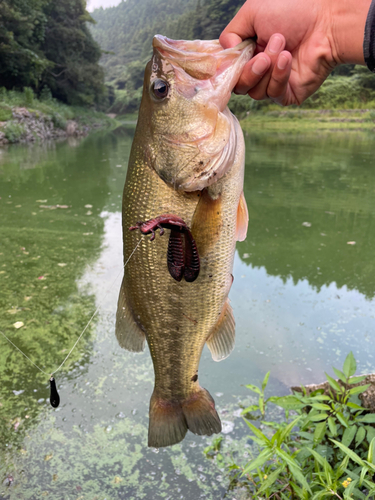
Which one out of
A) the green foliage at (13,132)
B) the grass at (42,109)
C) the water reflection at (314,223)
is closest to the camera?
the water reflection at (314,223)

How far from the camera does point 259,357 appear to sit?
2.81 m

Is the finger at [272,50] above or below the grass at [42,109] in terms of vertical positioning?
above

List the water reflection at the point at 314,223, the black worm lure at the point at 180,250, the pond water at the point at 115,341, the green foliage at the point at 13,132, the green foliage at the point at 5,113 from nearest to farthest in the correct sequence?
the black worm lure at the point at 180,250 → the pond water at the point at 115,341 → the water reflection at the point at 314,223 → the green foliage at the point at 13,132 → the green foliage at the point at 5,113

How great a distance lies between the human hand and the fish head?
0.15 meters

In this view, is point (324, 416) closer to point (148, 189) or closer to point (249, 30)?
point (148, 189)

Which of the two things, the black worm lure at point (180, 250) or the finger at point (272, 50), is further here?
the finger at point (272, 50)

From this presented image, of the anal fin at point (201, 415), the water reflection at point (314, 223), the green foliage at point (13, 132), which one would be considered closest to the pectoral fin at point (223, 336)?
the anal fin at point (201, 415)

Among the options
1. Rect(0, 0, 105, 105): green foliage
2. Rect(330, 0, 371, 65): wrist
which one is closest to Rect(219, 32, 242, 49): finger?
Rect(330, 0, 371, 65): wrist

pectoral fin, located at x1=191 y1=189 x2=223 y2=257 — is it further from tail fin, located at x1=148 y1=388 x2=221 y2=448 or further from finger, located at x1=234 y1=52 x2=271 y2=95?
tail fin, located at x1=148 y1=388 x2=221 y2=448

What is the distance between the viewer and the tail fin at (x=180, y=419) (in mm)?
1566

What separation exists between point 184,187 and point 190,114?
10.7 inches

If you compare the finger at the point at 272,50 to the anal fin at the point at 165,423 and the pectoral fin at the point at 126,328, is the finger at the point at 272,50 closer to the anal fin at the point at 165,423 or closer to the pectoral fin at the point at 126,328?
the pectoral fin at the point at 126,328

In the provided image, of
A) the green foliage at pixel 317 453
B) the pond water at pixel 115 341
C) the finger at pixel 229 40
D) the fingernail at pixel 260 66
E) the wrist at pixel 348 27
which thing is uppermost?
the wrist at pixel 348 27

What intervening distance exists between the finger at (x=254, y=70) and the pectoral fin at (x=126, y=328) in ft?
3.16
